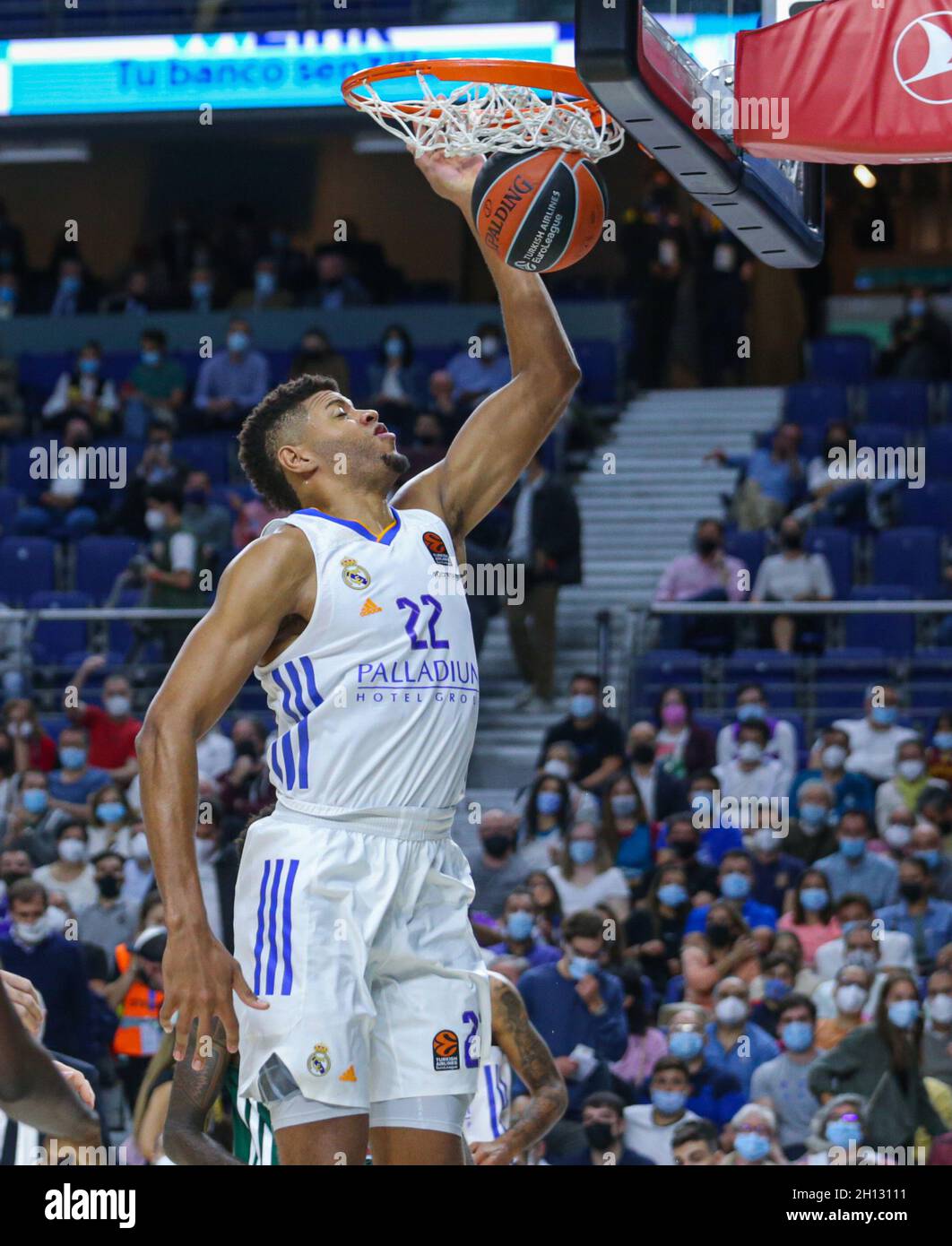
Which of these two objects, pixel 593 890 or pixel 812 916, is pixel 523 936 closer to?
pixel 593 890

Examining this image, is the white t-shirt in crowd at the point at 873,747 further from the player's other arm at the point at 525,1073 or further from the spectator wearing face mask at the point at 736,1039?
the player's other arm at the point at 525,1073

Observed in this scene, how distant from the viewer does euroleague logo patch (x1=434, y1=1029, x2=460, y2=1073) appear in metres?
4.13

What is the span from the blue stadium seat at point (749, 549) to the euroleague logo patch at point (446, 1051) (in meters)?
8.28

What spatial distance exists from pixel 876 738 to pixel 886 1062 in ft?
8.34

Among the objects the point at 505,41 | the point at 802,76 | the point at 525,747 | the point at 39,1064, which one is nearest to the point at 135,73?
the point at 505,41

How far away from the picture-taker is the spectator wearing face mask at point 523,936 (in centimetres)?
909

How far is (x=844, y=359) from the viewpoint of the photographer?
15.0m

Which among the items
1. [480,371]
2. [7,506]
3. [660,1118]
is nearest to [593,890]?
[660,1118]

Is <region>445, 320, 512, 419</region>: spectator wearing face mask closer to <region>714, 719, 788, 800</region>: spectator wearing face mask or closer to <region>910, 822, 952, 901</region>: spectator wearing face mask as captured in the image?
<region>714, 719, 788, 800</region>: spectator wearing face mask

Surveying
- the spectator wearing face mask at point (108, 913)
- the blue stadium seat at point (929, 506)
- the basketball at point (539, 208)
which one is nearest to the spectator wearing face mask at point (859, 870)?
the spectator wearing face mask at point (108, 913)

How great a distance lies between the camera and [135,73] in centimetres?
1538

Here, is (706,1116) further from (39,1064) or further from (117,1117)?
(39,1064)

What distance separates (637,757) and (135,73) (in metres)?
7.73

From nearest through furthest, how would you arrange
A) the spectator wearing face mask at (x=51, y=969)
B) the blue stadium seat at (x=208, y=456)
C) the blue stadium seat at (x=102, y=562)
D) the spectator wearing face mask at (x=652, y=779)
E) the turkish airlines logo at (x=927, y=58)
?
the turkish airlines logo at (x=927, y=58) < the spectator wearing face mask at (x=51, y=969) < the spectator wearing face mask at (x=652, y=779) < the blue stadium seat at (x=102, y=562) < the blue stadium seat at (x=208, y=456)
